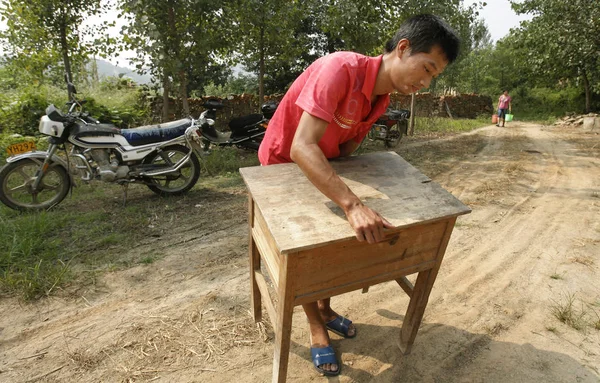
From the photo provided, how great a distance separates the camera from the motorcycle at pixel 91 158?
3855 mm

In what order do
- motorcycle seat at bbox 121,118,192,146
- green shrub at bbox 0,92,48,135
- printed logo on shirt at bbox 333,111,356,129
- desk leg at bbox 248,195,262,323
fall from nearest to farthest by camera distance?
printed logo on shirt at bbox 333,111,356,129 → desk leg at bbox 248,195,262,323 → motorcycle seat at bbox 121,118,192,146 → green shrub at bbox 0,92,48,135

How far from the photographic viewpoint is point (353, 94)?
1.56m

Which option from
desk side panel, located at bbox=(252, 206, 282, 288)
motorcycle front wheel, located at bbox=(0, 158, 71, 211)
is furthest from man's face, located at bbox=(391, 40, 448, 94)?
motorcycle front wheel, located at bbox=(0, 158, 71, 211)

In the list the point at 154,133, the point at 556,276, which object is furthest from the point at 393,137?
the point at 556,276

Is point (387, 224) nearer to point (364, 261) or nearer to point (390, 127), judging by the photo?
point (364, 261)

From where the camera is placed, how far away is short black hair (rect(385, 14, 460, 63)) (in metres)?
1.44

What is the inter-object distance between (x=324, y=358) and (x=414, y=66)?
1.60 metres

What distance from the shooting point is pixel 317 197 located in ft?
4.90

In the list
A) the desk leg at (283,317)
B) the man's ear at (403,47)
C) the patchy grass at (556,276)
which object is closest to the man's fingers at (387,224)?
the desk leg at (283,317)

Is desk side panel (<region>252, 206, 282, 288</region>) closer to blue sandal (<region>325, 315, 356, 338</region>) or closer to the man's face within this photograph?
blue sandal (<region>325, 315, 356, 338</region>)

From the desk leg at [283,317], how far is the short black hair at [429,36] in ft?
3.46

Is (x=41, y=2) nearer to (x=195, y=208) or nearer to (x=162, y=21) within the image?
(x=162, y=21)

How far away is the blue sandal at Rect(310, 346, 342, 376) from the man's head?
4.85 feet

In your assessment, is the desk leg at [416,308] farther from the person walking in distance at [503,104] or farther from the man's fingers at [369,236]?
the person walking in distance at [503,104]
